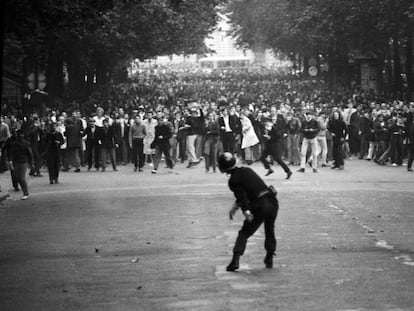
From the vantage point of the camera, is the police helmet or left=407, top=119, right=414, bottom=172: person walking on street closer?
the police helmet

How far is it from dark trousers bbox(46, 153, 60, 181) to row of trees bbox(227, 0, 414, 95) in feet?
78.9

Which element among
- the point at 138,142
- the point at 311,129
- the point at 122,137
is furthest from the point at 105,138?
the point at 311,129

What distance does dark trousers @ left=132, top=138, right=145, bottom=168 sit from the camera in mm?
33766

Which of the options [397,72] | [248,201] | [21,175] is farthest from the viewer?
[397,72]

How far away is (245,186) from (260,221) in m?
0.42

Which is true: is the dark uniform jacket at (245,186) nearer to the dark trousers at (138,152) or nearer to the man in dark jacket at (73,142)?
the dark trousers at (138,152)

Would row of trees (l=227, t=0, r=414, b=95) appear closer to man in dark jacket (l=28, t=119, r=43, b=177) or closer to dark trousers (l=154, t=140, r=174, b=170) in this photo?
man in dark jacket (l=28, t=119, r=43, b=177)

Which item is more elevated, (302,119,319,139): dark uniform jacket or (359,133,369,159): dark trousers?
(302,119,319,139): dark uniform jacket

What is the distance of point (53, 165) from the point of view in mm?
29547

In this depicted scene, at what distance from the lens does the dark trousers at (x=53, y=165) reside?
29.2 metres

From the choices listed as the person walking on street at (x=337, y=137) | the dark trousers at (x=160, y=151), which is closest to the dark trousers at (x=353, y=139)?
the person walking on street at (x=337, y=137)

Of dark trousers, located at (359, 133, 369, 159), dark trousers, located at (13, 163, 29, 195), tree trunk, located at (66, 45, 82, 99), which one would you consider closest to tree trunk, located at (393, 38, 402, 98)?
tree trunk, located at (66, 45, 82, 99)

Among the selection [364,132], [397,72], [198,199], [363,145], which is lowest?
[198,199]

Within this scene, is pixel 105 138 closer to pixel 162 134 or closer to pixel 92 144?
pixel 92 144
